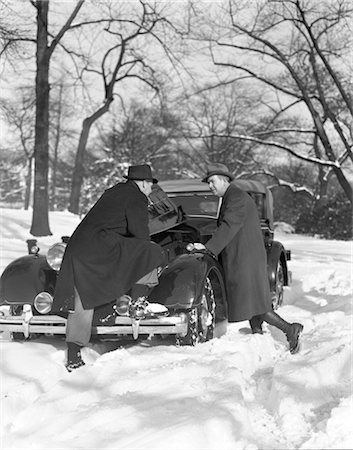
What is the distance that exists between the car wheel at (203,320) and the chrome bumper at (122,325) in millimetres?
104

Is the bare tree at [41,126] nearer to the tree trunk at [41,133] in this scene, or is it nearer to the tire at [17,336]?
the tree trunk at [41,133]

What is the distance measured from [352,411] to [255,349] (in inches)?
71.3

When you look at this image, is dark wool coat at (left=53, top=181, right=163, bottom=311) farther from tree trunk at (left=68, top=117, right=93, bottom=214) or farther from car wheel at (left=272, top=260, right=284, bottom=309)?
tree trunk at (left=68, top=117, right=93, bottom=214)

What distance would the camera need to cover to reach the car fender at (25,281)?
4.77m

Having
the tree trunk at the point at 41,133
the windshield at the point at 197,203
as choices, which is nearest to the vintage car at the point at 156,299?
the windshield at the point at 197,203

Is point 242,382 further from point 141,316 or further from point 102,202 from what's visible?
point 102,202

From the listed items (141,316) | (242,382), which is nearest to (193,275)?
(141,316)

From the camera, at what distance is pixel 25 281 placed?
191 inches

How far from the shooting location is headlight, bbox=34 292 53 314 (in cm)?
462

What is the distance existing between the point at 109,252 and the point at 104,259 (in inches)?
2.6

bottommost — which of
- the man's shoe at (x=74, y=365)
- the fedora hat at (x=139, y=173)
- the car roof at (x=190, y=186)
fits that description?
the man's shoe at (x=74, y=365)

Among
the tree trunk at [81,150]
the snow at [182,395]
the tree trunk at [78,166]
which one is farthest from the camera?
the tree trunk at [78,166]

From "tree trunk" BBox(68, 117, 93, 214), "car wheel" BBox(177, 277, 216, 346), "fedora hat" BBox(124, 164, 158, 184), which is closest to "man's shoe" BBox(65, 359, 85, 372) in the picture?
"car wheel" BBox(177, 277, 216, 346)

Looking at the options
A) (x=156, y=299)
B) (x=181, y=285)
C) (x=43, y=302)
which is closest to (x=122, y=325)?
(x=156, y=299)
